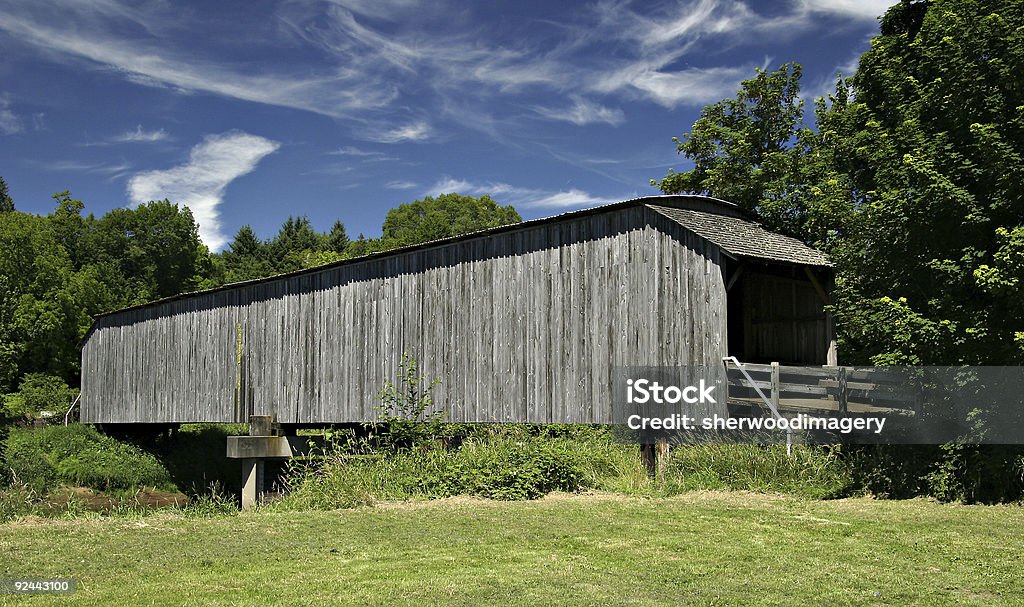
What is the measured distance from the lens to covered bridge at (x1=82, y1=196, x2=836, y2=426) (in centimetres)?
1623

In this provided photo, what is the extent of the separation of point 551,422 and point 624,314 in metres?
2.78

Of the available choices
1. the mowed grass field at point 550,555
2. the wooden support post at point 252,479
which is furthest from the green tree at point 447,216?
the mowed grass field at point 550,555

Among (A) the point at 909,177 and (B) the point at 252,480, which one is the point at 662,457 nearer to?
(A) the point at 909,177

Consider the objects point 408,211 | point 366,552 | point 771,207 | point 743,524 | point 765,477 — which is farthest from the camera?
point 408,211

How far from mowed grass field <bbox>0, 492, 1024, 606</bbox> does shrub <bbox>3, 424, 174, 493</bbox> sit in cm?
1917

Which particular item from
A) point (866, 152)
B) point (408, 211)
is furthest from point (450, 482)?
point (408, 211)

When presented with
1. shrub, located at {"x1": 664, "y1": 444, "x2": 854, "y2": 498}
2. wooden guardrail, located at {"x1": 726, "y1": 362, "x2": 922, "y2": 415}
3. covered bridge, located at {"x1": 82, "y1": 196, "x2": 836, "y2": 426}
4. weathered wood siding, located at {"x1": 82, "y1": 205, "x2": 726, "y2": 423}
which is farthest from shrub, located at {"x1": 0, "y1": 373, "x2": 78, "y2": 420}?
wooden guardrail, located at {"x1": 726, "y1": 362, "x2": 922, "y2": 415}

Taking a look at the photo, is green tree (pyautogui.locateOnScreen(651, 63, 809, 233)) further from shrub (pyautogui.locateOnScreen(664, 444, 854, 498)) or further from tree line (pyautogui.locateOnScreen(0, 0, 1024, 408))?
shrub (pyautogui.locateOnScreen(664, 444, 854, 498))

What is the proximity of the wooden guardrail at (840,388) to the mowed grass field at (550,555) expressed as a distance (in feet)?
6.38

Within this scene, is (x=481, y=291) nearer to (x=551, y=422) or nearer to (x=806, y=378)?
(x=551, y=422)

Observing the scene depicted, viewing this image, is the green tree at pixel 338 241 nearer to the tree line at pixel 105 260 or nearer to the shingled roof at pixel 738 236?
the tree line at pixel 105 260

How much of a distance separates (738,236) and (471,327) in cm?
603

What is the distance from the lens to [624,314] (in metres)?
16.8

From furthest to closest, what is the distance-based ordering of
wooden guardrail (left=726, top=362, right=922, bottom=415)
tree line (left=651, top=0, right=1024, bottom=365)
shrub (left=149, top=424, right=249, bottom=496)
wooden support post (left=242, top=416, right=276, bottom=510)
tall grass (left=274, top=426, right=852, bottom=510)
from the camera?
shrub (left=149, top=424, right=249, bottom=496)
wooden support post (left=242, top=416, right=276, bottom=510)
wooden guardrail (left=726, top=362, right=922, bottom=415)
tall grass (left=274, top=426, right=852, bottom=510)
tree line (left=651, top=0, right=1024, bottom=365)
